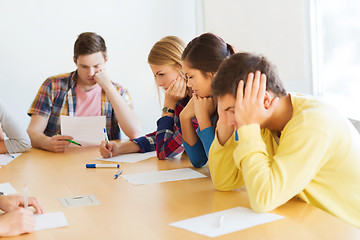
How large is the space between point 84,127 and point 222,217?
1487 mm

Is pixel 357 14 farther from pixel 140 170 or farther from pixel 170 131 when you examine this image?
pixel 140 170

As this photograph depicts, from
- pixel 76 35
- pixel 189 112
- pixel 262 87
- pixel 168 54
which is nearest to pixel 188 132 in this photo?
pixel 189 112

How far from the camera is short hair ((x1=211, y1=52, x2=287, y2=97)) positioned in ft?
4.04

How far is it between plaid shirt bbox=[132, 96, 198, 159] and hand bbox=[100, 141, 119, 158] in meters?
0.14

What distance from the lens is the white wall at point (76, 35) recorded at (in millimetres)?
3572

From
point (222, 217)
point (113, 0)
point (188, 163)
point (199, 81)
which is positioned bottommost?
point (188, 163)

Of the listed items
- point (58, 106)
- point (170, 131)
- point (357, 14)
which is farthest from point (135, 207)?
point (357, 14)

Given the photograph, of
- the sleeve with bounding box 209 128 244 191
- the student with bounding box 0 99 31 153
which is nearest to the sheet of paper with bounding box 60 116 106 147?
the student with bounding box 0 99 31 153

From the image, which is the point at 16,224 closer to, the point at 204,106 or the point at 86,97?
the point at 204,106

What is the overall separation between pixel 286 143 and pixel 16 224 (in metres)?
0.73

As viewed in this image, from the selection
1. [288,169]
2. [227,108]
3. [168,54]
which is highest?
[168,54]

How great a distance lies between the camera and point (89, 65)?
268 cm

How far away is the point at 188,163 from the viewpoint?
6.32 feet

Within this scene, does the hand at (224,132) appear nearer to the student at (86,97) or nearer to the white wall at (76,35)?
the student at (86,97)
